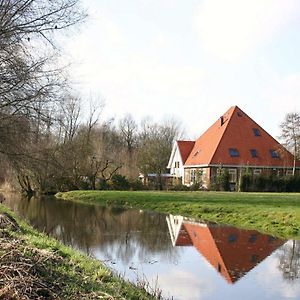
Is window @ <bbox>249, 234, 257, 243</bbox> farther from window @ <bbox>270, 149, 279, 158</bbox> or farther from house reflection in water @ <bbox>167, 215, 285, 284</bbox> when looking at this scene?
window @ <bbox>270, 149, 279, 158</bbox>

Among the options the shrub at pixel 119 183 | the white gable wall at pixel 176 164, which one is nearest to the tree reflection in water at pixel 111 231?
the shrub at pixel 119 183

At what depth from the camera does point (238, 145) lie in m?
48.7

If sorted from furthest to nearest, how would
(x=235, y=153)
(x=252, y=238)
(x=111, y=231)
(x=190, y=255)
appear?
(x=235, y=153)
(x=111, y=231)
(x=252, y=238)
(x=190, y=255)

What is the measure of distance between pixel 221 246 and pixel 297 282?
4.90 m

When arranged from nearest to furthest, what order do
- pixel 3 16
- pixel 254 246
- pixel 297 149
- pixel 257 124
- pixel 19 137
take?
1. pixel 3 16
2. pixel 19 137
3. pixel 254 246
4. pixel 297 149
5. pixel 257 124

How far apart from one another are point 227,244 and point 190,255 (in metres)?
2.16

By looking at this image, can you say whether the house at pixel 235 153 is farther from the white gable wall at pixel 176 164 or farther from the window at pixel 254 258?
the window at pixel 254 258

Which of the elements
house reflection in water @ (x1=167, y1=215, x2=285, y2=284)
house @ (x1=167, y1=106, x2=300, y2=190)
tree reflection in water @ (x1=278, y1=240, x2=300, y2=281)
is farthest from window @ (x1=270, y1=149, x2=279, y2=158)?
tree reflection in water @ (x1=278, y1=240, x2=300, y2=281)

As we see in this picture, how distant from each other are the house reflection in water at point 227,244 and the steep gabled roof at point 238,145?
85.0 feet

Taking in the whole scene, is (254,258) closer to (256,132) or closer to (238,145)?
(238,145)

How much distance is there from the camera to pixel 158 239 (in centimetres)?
1734

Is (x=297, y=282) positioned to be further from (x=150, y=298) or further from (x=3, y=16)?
(x=3, y=16)

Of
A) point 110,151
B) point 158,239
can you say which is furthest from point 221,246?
point 110,151

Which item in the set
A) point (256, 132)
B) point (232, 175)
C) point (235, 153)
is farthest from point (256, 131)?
point (232, 175)
